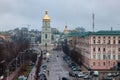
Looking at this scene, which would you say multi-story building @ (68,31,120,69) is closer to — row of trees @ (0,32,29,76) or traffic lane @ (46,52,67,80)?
traffic lane @ (46,52,67,80)

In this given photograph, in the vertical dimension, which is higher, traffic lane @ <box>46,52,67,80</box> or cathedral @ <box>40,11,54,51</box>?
cathedral @ <box>40,11,54,51</box>

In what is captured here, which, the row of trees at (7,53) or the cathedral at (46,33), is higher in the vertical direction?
the cathedral at (46,33)

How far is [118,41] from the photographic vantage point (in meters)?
48.5

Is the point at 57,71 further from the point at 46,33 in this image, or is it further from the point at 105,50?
the point at 46,33

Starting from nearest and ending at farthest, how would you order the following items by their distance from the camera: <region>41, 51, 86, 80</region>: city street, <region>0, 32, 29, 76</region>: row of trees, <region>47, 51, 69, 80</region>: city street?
<region>41, 51, 86, 80</region>: city street → <region>47, 51, 69, 80</region>: city street → <region>0, 32, 29, 76</region>: row of trees

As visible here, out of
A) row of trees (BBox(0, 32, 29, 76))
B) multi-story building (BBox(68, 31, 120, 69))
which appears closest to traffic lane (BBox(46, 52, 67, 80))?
multi-story building (BBox(68, 31, 120, 69))

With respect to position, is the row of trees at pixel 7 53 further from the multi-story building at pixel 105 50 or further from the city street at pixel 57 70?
the multi-story building at pixel 105 50

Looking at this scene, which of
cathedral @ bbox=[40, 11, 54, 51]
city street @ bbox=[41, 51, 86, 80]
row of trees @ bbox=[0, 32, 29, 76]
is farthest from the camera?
cathedral @ bbox=[40, 11, 54, 51]

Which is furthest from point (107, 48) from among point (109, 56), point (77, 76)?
point (77, 76)

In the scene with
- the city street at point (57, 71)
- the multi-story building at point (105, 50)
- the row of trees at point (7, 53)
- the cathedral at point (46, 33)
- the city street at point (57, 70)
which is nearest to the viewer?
the city street at point (57, 71)

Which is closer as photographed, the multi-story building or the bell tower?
the multi-story building

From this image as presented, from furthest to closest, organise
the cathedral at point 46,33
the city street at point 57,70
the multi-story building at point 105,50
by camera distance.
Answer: the cathedral at point 46,33 < the multi-story building at point 105,50 < the city street at point 57,70

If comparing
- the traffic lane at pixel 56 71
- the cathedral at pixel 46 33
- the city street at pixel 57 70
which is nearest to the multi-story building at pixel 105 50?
the city street at pixel 57 70

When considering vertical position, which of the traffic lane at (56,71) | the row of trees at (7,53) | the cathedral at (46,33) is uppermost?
the cathedral at (46,33)
